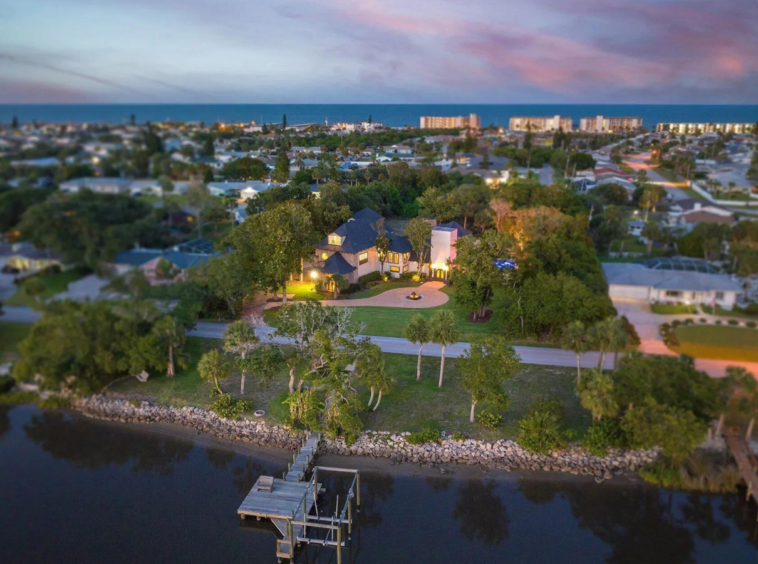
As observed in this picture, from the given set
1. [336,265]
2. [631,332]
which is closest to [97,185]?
[631,332]

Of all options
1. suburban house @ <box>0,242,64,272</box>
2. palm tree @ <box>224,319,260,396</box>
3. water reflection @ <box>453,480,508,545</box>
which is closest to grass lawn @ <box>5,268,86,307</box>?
suburban house @ <box>0,242,64,272</box>

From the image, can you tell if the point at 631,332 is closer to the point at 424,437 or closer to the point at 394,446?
the point at 424,437

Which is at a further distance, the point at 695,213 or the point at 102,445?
the point at 695,213

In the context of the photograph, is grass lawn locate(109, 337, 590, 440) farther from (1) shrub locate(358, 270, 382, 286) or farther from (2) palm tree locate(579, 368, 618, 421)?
(1) shrub locate(358, 270, 382, 286)

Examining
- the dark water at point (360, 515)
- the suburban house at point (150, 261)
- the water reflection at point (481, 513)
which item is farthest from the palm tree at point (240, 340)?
the suburban house at point (150, 261)

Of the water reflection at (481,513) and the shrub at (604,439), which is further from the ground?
the shrub at (604,439)

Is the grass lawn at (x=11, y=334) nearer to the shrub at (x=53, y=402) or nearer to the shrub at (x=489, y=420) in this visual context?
the shrub at (x=53, y=402)

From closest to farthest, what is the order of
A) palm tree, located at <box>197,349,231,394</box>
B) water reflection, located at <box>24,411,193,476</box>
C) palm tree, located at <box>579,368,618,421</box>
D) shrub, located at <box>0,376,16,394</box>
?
1. shrub, located at <box>0,376,16,394</box>
2. water reflection, located at <box>24,411,193,476</box>
3. palm tree, located at <box>579,368,618,421</box>
4. palm tree, located at <box>197,349,231,394</box>
